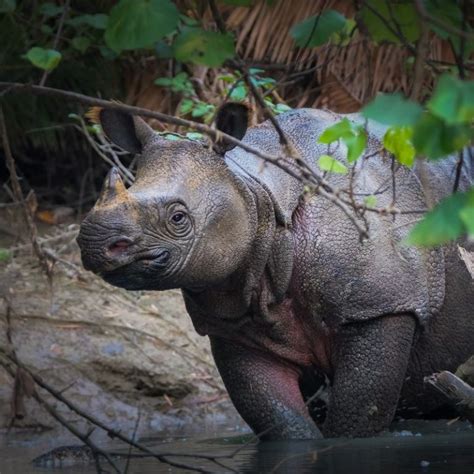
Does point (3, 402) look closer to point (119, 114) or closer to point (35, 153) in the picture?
point (119, 114)

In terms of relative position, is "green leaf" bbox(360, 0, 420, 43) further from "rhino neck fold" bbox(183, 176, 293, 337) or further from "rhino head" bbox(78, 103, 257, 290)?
"rhino neck fold" bbox(183, 176, 293, 337)

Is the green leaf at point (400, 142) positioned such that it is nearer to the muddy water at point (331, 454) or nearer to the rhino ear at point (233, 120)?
the muddy water at point (331, 454)

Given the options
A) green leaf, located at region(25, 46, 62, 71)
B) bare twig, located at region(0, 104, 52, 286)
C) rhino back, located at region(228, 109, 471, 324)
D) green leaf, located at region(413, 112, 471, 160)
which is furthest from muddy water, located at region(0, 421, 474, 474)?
green leaf, located at region(413, 112, 471, 160)

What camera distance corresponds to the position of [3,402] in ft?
27.5

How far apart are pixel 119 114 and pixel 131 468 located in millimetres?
1617

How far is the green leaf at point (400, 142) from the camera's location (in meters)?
4.08

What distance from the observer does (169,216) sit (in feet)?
19.6

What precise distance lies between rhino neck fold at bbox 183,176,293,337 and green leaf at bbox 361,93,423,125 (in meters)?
3.26

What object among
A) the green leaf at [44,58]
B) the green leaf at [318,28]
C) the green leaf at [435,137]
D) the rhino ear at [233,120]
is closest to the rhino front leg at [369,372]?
the rhino ear at [233,120]

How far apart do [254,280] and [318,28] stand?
2.47m

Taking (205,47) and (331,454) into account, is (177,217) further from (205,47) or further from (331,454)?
(205,47)

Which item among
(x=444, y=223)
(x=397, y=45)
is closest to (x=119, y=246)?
(x=397, y=45)

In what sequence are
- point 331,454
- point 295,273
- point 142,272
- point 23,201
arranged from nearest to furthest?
1. point 142,272
2. point 331,454
3. point 295,273
4. point 23,201

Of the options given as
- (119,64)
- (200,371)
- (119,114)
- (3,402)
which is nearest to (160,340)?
(200,371)
